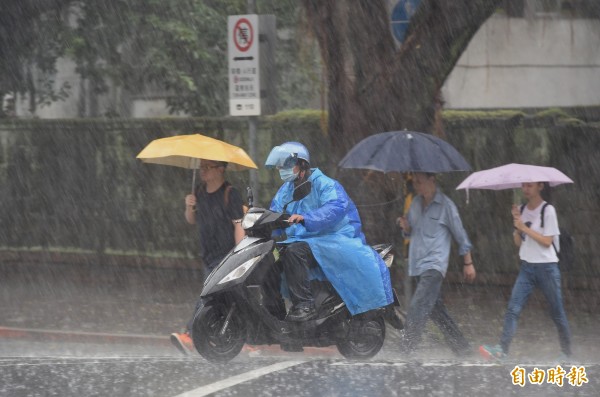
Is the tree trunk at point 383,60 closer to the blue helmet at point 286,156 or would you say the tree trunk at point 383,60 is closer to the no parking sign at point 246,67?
the no parking sign at point 246,67

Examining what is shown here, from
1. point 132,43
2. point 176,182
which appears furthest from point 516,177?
point 132,43

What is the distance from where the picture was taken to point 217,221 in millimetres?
8805

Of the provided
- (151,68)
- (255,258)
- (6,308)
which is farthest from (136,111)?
(255,258)

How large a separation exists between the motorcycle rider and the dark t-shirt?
893mm

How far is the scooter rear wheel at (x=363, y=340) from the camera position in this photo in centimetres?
809

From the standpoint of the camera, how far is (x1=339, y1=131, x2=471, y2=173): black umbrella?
912 centimetres

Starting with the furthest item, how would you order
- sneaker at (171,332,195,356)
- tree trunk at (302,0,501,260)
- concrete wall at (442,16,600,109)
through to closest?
1. concrete wall at (442,16,600,109)
2. tree trunk at (302,0,501,260)
3. sneaker at (171,332,195,356)

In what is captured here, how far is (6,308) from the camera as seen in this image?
41.8 feet

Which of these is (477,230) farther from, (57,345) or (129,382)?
(129,382)

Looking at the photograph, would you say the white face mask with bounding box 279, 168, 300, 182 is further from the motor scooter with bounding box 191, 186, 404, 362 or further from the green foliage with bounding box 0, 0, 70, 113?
the green foliage with bounding box 0, 0, 70, 113

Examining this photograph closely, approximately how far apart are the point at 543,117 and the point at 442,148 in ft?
13.2

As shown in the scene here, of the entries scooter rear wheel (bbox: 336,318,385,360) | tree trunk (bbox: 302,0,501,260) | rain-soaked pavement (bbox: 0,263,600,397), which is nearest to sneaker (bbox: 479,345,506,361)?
rain-soaked pavement (bbox: 0,263,600,397)

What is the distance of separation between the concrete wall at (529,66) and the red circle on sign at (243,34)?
9219 millimetres

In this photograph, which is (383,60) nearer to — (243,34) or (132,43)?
(243,34)
